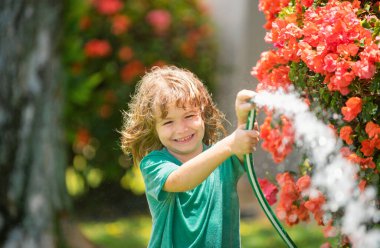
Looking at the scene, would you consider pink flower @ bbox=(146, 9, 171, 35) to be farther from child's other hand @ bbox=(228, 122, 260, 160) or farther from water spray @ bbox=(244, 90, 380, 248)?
child's other hand @ bbox=(228, 122, 260, 160)

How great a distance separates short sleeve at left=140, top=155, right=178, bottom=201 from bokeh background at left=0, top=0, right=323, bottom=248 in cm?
285

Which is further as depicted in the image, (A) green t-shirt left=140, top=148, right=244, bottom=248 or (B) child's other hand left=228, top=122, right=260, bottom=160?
(A) green t-shirt left=140, top=148, right=244, bottom=248

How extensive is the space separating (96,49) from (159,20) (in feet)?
1.99

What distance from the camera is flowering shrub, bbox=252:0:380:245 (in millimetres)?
2508

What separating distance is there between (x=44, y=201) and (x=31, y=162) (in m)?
0.31

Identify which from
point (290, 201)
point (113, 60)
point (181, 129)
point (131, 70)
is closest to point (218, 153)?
point (181, 129)

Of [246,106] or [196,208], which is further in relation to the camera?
[196,208]

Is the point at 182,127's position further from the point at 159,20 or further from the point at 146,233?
the point at 159,20

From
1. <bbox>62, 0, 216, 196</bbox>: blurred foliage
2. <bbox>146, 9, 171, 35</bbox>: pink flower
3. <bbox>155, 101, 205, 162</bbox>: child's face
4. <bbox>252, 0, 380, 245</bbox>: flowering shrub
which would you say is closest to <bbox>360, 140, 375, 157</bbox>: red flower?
<bbox>252, 0, 380, 245</bbox>: flowering shrub

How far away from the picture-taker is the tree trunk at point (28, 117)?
17.9ft

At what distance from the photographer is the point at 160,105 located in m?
2.68

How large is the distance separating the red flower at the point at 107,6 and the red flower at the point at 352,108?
5126 mm

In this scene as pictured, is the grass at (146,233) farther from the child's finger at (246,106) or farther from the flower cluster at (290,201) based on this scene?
the child's finger at (246,106)

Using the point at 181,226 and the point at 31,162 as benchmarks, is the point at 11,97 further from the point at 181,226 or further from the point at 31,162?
the point at 181,226
